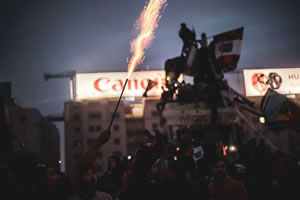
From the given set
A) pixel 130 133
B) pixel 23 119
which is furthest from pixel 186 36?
pixel 130 133

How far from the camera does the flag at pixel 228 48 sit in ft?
58.3

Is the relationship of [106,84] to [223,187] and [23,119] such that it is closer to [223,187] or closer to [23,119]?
[23,119]

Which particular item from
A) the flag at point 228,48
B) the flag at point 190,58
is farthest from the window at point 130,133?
the flag at point 190,58

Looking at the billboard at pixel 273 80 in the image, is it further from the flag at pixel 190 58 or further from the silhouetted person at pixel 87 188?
the silhouetted person at pixel 87 188

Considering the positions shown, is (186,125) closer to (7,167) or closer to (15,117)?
(7,167)

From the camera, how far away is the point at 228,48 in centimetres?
1778

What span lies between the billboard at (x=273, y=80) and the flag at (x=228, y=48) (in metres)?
42.5

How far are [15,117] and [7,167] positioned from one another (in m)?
58.0

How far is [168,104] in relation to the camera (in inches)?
742

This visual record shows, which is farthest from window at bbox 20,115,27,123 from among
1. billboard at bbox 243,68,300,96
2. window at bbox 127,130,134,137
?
billboard at bbox 243,68,300,96

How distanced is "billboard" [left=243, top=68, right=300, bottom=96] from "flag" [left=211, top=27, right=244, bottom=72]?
1671 inches

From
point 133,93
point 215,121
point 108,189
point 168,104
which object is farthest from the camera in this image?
point 133,93

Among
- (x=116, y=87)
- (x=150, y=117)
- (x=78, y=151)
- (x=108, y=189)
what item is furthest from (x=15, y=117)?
(x=108, y=189)

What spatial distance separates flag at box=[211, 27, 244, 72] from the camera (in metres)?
17.8
